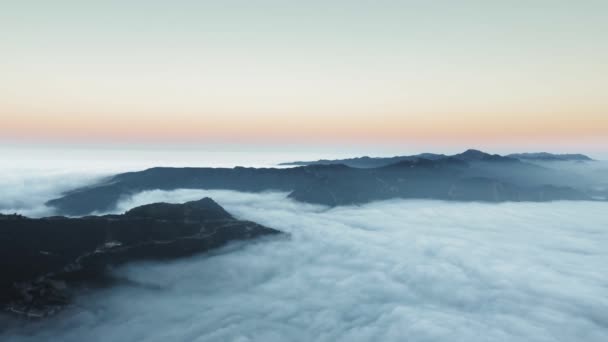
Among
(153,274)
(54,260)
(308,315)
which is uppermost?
(54,260)

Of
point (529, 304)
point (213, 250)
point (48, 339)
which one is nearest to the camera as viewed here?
point (48, 339)

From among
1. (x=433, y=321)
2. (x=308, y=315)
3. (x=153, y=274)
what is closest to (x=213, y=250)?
(x=153, y=274)

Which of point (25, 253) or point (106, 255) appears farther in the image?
point (106, 255)

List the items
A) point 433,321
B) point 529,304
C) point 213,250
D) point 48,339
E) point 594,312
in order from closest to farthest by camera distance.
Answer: point 48,339, point 433,321, point 594,312, point 529,304, point 213,250

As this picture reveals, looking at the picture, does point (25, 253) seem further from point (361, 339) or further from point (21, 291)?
point (361, 339)

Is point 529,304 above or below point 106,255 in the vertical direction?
below

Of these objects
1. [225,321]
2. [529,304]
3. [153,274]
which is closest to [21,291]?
[153,274]
